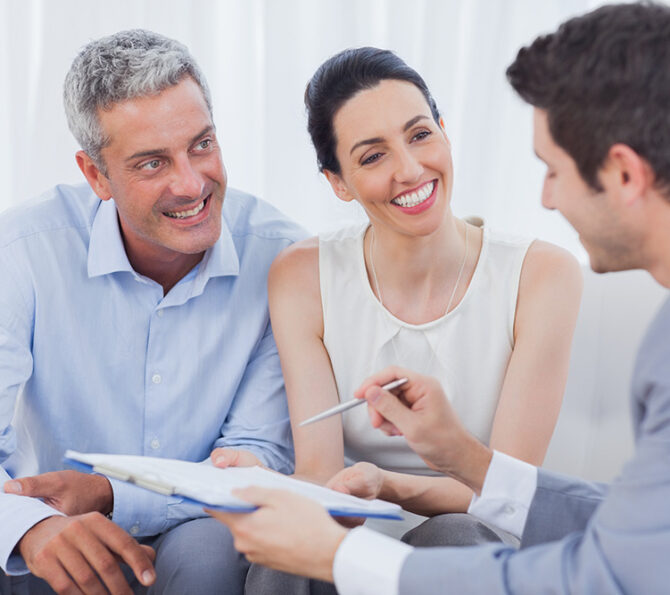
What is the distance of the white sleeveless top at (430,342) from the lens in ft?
6.32

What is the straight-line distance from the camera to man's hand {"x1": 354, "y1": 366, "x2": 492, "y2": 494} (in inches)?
57.3

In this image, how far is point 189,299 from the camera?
197 centimetres

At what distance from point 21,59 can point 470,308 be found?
64.8 inches

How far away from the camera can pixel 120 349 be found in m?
1.95

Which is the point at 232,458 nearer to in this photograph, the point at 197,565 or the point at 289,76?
the point at 197,565

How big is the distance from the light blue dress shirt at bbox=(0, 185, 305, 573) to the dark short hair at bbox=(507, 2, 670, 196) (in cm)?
95

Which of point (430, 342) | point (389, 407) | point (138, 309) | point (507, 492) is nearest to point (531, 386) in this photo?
point (430, 342)

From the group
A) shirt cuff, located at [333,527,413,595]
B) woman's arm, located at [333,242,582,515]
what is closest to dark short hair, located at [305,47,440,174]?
woman's arm, located at [333,242,582,515]

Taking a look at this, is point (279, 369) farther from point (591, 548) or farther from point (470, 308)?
point (591, 548)

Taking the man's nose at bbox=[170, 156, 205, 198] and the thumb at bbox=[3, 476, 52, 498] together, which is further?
the man's nose at bbox=[170, 156, 205, 198]

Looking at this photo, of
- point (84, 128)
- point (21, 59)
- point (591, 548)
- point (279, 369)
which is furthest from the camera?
point (21, 59)

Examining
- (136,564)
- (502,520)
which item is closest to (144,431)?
(136,564)

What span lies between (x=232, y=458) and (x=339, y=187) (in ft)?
2.04

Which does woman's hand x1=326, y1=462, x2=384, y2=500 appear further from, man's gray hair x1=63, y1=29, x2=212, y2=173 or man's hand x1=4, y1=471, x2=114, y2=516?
man's gray hair x1=63, y1=29, x2=212, y2=173
